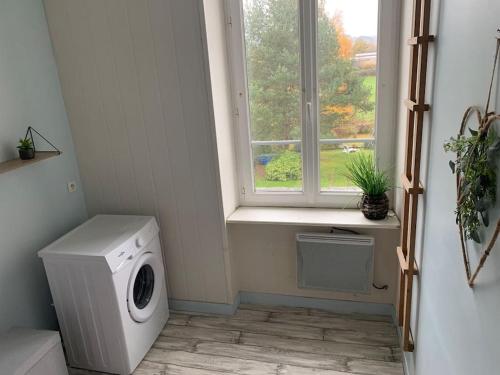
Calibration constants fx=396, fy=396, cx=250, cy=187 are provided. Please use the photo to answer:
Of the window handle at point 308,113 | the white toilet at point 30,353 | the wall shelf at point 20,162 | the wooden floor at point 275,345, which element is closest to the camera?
the white toilet at point 30,353

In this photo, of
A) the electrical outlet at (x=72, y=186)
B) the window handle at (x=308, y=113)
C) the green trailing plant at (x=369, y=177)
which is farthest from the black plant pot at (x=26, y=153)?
the green trailing plant at (x=369, y=177)

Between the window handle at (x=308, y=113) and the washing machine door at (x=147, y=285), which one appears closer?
the washing machine door at (x=147, y=285)

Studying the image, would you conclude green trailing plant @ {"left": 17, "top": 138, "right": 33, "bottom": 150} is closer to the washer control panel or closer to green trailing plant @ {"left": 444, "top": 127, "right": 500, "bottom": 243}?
the washer control panel

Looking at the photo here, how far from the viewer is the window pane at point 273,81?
8.34 ft

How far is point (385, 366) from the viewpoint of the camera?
7.63 ft

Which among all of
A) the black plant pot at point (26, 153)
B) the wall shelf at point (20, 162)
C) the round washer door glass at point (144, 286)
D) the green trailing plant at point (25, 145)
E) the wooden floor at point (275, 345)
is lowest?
the wooden floor at point (275, 345)

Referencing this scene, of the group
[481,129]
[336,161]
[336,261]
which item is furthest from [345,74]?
[481,129]

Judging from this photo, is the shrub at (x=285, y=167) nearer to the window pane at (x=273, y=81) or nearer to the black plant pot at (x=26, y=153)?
the window pane at (x=273, y=81)

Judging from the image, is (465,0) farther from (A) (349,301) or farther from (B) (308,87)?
(A) (349,301)

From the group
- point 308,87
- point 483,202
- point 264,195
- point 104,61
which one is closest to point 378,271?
point 264,195

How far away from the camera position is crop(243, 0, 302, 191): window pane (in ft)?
8.34

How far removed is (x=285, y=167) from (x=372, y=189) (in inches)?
25.5

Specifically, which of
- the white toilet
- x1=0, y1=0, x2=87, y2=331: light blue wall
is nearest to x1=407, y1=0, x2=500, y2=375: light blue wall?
the white toilet

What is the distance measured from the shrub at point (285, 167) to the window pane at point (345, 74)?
0.61ft
